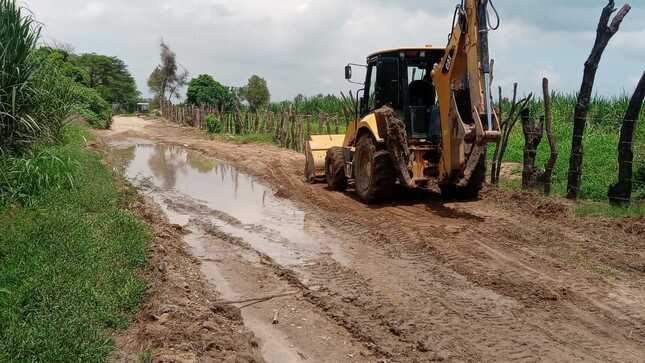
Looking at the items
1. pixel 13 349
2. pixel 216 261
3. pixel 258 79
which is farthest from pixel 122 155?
pixel 258 79

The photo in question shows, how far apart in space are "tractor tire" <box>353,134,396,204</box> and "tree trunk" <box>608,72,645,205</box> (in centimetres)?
345

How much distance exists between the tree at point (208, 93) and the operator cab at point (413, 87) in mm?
36341

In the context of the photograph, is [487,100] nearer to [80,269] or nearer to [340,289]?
[340,289]

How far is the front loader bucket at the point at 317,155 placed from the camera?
12805 mm

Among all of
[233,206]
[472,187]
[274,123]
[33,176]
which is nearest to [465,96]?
[472,187]

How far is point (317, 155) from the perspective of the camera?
12844mm

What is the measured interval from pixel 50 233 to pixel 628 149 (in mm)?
8022

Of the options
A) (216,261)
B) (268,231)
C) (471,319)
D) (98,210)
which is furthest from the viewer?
(268,231)

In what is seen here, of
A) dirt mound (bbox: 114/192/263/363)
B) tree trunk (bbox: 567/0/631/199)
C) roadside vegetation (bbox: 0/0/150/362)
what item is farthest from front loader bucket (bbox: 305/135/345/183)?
dirt mound (bbox: 114/192/263/363)

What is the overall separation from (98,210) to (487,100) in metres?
5.38

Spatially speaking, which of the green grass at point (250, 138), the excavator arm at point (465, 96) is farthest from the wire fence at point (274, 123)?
the excavator arm at point (465, 96)

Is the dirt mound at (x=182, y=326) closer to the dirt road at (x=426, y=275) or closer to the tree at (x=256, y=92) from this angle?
the dirt road at (x=426, y=275)

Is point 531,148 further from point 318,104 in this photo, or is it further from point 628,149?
point 318,104

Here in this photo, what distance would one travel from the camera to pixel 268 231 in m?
8.30
